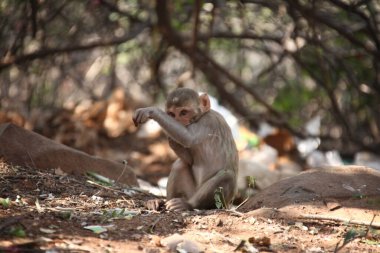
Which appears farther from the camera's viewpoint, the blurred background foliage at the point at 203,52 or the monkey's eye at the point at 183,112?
the blurred background foliage at the point at 203,52

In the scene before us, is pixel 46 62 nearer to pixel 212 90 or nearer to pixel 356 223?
pixel 212 90

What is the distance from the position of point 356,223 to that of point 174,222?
53.1 inches

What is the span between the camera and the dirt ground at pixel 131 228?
12.4 feet

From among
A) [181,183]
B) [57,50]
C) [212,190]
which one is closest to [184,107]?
[181,183]

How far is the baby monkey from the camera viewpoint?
5.55 m

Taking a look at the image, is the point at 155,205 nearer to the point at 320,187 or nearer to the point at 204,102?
the point at 204,102

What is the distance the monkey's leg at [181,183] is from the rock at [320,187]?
20.2 inches

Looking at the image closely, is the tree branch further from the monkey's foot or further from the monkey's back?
A: the monkey's foot

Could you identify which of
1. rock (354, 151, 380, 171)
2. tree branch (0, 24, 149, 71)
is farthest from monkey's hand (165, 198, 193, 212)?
rock (354, 151, 380, 171)

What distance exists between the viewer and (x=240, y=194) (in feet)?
25.4

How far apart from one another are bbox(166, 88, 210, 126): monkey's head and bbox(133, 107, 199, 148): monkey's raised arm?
25 cm

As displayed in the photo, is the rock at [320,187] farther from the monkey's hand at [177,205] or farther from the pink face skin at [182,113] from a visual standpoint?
the pink face skin at [182,113]

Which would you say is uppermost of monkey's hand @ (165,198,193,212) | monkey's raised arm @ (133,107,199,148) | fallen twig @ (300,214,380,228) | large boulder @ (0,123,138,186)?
monkey's raised arm @ (133,107,199,148)

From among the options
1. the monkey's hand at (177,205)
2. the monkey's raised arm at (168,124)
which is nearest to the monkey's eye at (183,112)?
the monkey's raised arm at (168,124)
